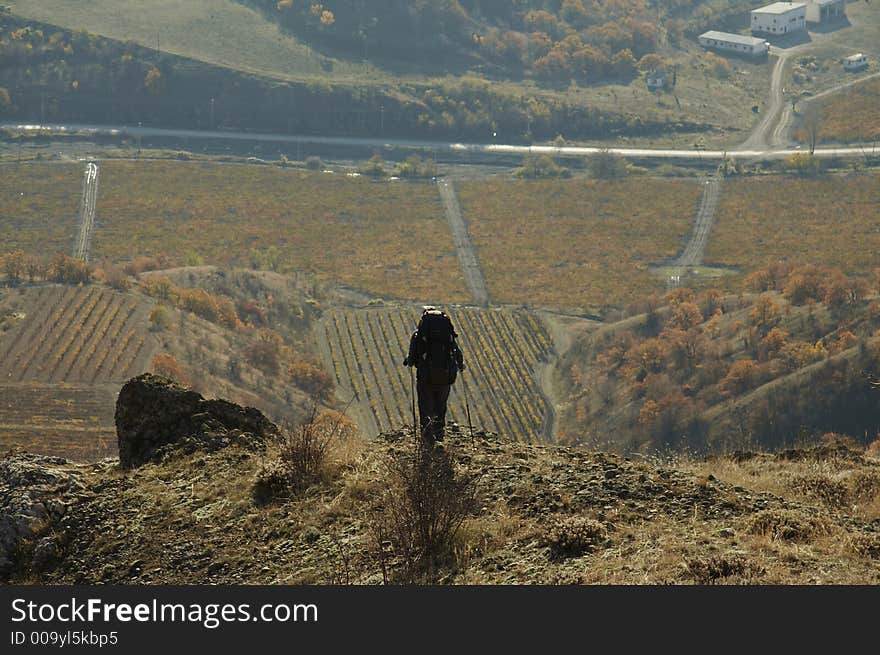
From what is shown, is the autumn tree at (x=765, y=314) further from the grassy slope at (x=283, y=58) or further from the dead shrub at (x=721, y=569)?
the dead shrub at (x=721, y=569)

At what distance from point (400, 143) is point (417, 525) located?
115m

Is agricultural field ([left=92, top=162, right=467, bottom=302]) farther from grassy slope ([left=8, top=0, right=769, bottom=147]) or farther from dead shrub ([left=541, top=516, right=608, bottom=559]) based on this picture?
dead shrub ([left=541, top=516, right=608, bottom=559])

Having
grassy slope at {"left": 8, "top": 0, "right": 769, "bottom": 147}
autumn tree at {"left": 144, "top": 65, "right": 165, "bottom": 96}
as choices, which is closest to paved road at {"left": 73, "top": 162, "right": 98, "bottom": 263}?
autumn tree at {"left": 144, "top": 65, "right": 165, "bottom": 96}

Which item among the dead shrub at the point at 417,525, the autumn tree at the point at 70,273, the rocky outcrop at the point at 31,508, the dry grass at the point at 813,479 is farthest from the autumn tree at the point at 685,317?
the dead shrub at the point at 417,525

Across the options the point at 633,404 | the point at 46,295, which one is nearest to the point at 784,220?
the point at 633,404

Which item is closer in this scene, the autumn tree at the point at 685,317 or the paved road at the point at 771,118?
the autumn tree at the point at 685,317

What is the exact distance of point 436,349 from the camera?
16547 mm

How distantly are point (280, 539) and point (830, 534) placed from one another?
5.80m

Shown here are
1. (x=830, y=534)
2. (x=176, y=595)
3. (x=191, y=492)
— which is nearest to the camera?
(x=176, y=595)

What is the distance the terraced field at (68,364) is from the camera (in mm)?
52344

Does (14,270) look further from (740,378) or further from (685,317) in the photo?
(740,378)

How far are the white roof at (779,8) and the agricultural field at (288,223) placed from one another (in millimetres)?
59532

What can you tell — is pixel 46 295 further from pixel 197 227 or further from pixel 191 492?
pixel 191 492

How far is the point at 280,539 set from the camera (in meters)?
13.2
